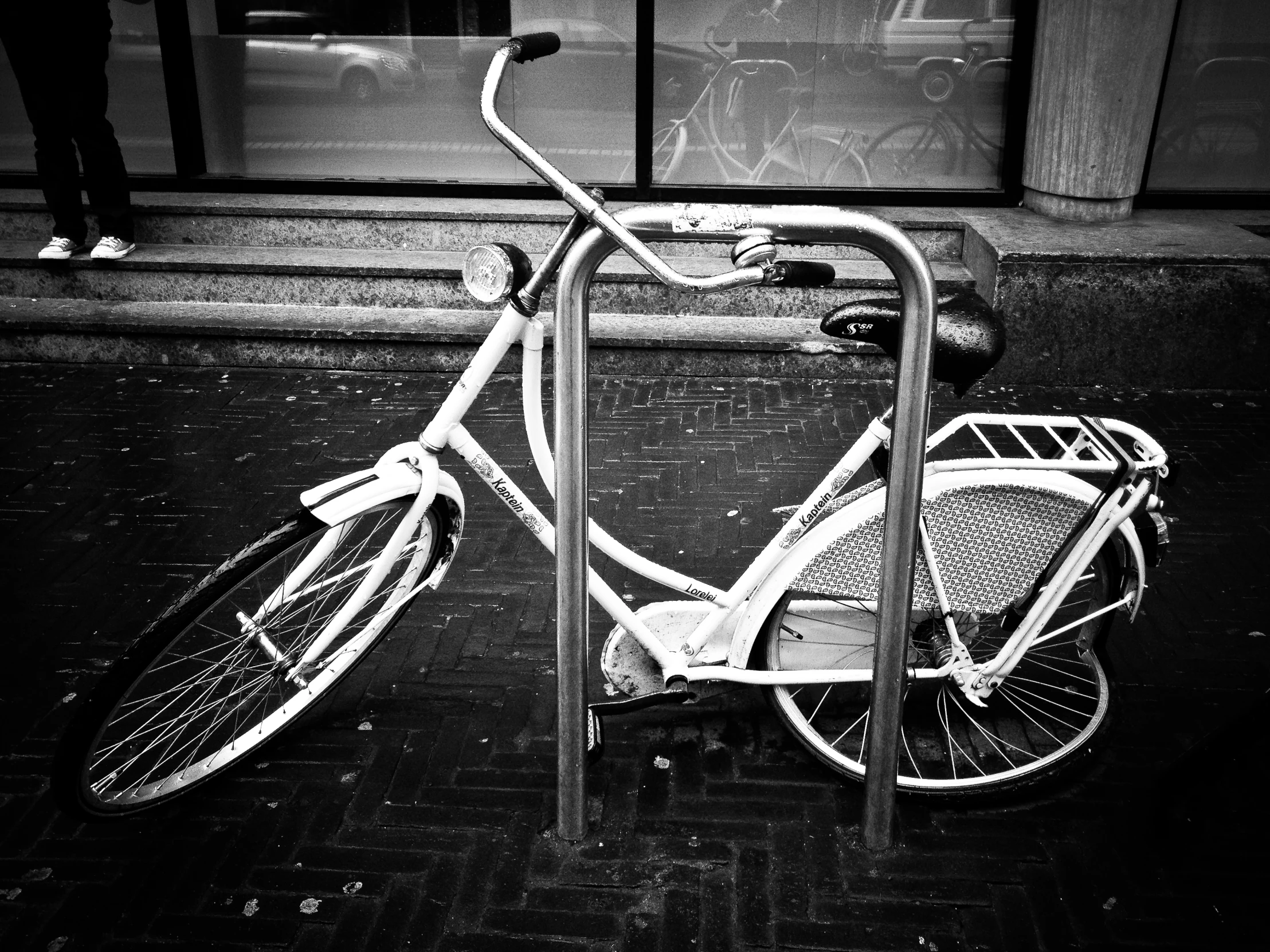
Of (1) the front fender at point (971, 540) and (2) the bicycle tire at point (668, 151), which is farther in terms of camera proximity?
(2) the bicycle tire at point (668, 151)

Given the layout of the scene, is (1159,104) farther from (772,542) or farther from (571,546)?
(571,546)

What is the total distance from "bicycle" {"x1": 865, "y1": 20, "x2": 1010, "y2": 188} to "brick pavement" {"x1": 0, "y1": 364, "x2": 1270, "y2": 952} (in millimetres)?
3349

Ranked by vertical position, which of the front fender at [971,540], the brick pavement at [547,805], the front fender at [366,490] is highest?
the front fender at [366,490]

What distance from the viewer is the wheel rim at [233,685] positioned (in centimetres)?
277

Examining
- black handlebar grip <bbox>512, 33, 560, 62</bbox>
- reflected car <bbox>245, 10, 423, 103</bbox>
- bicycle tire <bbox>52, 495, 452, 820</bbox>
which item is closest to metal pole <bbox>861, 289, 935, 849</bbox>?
black handlebar grip <bbox>512, 33, 560, 62</bbox>

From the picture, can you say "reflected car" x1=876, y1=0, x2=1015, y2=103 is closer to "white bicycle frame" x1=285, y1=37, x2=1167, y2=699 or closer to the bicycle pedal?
"white bicycle frame" x1=285, y1=37, x2=1167, y2=699

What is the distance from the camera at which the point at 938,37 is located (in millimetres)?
7012

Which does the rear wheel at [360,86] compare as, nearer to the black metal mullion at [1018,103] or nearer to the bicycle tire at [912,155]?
the bicycle tire at [912,155]

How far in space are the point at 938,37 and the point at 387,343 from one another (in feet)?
13.1

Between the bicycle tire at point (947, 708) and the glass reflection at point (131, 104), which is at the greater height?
the glass reflection at point (131, 104)

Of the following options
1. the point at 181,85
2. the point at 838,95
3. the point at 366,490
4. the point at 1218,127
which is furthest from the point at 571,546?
the point at 1218,127

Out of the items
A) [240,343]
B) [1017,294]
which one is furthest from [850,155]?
[240,343]

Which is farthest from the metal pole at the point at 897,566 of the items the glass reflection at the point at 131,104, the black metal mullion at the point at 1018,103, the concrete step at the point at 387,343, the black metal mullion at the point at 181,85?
the glass reflection at the point at 131,104

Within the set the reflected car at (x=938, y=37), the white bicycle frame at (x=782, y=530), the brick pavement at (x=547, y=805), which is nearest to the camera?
the white bicycle frame at (x=782, y=530)
